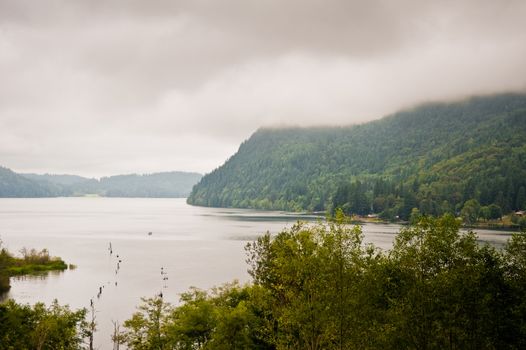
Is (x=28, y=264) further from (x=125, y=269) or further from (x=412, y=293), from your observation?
(x=412, y=293)

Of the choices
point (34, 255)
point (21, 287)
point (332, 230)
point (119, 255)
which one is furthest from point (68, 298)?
point (332, 230)

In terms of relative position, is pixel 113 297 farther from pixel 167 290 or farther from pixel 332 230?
pixel 332 230

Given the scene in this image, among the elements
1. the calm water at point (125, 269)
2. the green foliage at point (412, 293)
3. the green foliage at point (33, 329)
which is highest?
the green foliage at point (412, 293)

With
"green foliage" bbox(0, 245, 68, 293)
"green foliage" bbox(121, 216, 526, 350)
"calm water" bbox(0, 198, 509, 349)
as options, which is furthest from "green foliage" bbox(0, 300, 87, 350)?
"green foliage" bbox(0, 245, 68, 293)

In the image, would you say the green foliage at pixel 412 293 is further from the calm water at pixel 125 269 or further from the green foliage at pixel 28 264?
the green foliage at pixel 28 264

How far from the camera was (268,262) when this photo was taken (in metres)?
66.1

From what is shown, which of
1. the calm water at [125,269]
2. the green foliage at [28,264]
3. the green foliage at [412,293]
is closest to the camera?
the green foliage at [412,293]

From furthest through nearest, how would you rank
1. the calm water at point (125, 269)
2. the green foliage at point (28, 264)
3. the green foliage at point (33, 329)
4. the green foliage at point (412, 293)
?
1. the green foliage at point (28, 264)
2. the calm water at point (125, 269)
3. the green foliage at point (33, 329)
4. the green foliage at point (412, 293)

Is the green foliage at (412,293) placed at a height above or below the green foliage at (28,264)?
above

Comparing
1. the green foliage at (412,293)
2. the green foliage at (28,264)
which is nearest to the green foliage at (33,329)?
the green foliage at (412,293)

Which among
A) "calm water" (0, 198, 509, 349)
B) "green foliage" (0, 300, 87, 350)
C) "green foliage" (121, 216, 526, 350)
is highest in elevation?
"green foliage" (121, 216, 526, 350)

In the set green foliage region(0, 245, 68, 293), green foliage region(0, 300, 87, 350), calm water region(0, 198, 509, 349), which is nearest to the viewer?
green foliage region(0, 300, 87, 350)

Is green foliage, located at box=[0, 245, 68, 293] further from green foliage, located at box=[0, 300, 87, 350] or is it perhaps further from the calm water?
green foliage, located at box=[0, 300, 87, 350]

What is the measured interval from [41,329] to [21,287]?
197 feet
